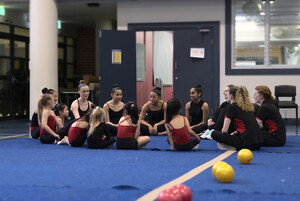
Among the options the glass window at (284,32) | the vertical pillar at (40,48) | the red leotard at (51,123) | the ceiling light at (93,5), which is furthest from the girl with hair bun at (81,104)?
the ceiling light at (93,5)

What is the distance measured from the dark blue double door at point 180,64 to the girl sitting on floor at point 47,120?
13.8 feet

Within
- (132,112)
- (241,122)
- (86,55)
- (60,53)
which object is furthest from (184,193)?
(86,55)

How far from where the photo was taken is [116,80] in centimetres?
1152

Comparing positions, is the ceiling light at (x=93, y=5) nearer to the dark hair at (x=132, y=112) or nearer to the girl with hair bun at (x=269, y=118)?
the dark hair at (x=132, y=112)

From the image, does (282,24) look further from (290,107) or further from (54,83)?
(54,83)

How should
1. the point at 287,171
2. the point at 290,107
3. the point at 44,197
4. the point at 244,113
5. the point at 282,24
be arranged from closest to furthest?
the point at 44,197 < the point at 287,171 < the point at 244,113 < the point at 290,107 < the point at 282,24

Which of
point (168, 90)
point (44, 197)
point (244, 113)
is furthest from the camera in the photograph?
point (168, 90)

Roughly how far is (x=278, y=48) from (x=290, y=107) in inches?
67.1

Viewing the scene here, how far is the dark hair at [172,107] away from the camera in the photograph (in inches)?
234

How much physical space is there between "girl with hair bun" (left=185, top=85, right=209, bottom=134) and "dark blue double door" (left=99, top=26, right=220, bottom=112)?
122 inches

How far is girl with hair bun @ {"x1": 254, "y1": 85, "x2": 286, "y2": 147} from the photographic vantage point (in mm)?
6500

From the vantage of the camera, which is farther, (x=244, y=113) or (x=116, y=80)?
(x=116, y=80)

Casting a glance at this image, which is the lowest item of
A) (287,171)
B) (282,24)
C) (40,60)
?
(287,171)

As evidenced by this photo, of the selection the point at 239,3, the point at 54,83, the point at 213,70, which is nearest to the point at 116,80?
the point at 54,83
